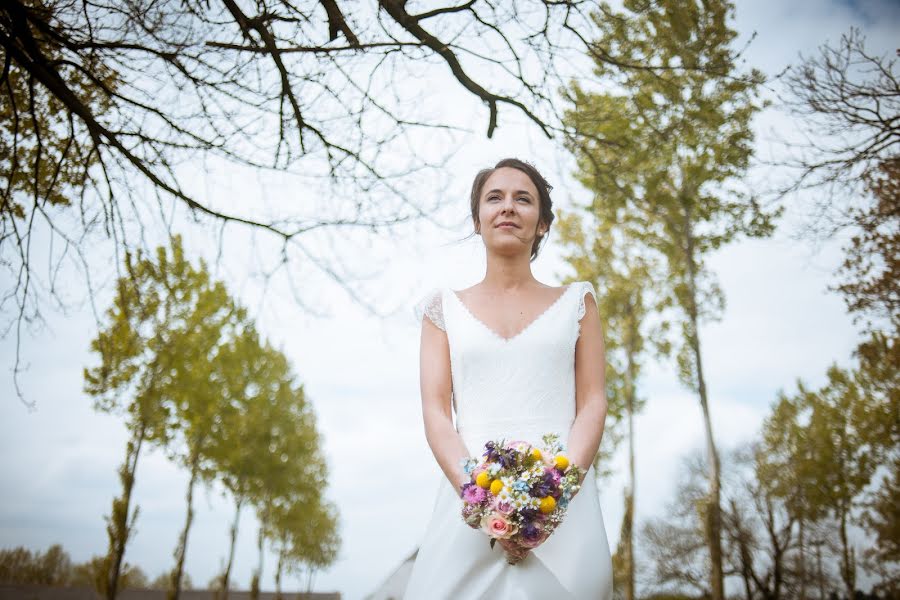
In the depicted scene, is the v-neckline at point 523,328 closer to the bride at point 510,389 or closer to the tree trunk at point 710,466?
the bride at point 510,389

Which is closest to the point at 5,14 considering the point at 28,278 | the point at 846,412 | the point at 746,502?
the point at 28,278

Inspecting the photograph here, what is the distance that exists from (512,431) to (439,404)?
27 centimetres

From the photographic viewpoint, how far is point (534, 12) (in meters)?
4.20

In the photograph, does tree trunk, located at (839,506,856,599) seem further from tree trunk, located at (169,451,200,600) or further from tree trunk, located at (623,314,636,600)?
tree trunk, located at (169,451,200,600)

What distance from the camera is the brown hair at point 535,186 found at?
8.30 ft

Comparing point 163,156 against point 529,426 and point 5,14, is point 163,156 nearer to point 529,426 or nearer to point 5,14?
point 5,14

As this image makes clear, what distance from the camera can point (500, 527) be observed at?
5.74 feet

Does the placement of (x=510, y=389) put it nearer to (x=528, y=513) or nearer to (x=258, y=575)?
(x=528, y=513)

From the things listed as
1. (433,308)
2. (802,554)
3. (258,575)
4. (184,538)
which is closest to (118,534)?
(184,538)

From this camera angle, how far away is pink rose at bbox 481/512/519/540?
175cm

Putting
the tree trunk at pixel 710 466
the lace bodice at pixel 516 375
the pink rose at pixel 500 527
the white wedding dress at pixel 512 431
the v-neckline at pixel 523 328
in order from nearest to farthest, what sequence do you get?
the pink rose at pixel 500 527
the white wedding dress at pixel 512 431
the lace bodice at pixel 516 375
the v-neckline at pixel 523 328
the tree trunk at pixel 710 466

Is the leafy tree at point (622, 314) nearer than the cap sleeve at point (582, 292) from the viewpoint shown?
No

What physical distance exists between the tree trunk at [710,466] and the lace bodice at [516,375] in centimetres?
825

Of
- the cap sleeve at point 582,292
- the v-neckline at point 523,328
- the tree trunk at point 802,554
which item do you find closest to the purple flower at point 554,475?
the v-neckline at point 523,328
